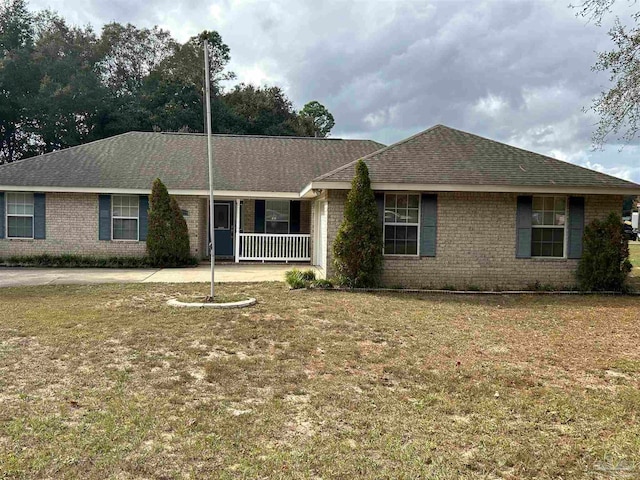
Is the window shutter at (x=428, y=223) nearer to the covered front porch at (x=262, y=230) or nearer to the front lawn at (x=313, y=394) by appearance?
the front lawn at (x=313, y=394)

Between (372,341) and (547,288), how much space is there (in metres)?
6.69

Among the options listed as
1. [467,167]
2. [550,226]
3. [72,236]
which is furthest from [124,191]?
[550,226]

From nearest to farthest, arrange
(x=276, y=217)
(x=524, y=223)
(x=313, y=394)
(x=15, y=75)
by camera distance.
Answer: (x=313, y=394) → (x=524, y=223) → (x=276, y=217) → (x=15, y=75)

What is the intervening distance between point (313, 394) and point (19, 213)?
14645 mm

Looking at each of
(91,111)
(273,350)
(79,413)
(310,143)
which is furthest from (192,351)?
(91,111)

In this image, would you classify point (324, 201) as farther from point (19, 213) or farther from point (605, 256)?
point (19, 213)

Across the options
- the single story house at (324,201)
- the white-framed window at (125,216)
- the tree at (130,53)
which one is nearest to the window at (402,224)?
the single story house at (324,201)

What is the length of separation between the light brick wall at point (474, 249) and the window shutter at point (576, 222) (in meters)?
0.19

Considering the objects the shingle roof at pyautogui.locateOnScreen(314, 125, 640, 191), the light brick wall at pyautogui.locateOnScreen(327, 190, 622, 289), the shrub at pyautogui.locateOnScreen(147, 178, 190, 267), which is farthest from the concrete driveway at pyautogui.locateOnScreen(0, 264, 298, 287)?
the shingle roof at pyautogui.locateOnScreen(314, 125, 640, 191)

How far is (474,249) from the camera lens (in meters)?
11.4

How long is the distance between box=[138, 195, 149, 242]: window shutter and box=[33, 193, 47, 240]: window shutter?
9.70 feet

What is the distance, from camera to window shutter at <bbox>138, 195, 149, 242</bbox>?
1544 cm

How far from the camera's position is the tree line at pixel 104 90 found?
98.4 feet

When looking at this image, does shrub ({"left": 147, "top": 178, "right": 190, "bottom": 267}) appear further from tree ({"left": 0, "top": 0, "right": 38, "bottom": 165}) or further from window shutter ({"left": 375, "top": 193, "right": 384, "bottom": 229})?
tree ({"left": 0, "top": 0, "right": 38, "bottom": 165})
